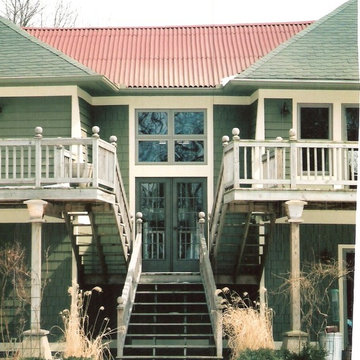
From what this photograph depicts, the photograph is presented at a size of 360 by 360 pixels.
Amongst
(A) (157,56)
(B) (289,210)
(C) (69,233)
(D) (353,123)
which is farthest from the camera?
(A) (157,56)

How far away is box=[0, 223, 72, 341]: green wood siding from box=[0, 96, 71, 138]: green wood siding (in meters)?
2.12

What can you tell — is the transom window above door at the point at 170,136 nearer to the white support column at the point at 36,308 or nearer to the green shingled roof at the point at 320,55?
the green shingled roof at the point at 320,55

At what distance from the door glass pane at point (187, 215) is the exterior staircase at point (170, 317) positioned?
0.86 meters

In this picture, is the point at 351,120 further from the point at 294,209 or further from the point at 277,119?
the point at 294,209

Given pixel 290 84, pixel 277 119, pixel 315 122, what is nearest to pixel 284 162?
pixel 290 84

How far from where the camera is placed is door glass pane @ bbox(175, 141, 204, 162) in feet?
74.5

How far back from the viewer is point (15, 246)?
2142cm

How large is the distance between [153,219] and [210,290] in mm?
3891

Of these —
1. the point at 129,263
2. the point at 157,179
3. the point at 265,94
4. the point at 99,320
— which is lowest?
the point at 99,320

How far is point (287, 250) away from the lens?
2169 centimetres

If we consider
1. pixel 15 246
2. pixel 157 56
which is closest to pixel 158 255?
pixel 15 246

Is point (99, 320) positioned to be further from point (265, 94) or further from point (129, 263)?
point (265, 94)

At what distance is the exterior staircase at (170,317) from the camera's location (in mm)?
19438

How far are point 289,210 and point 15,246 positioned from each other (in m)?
6.47
